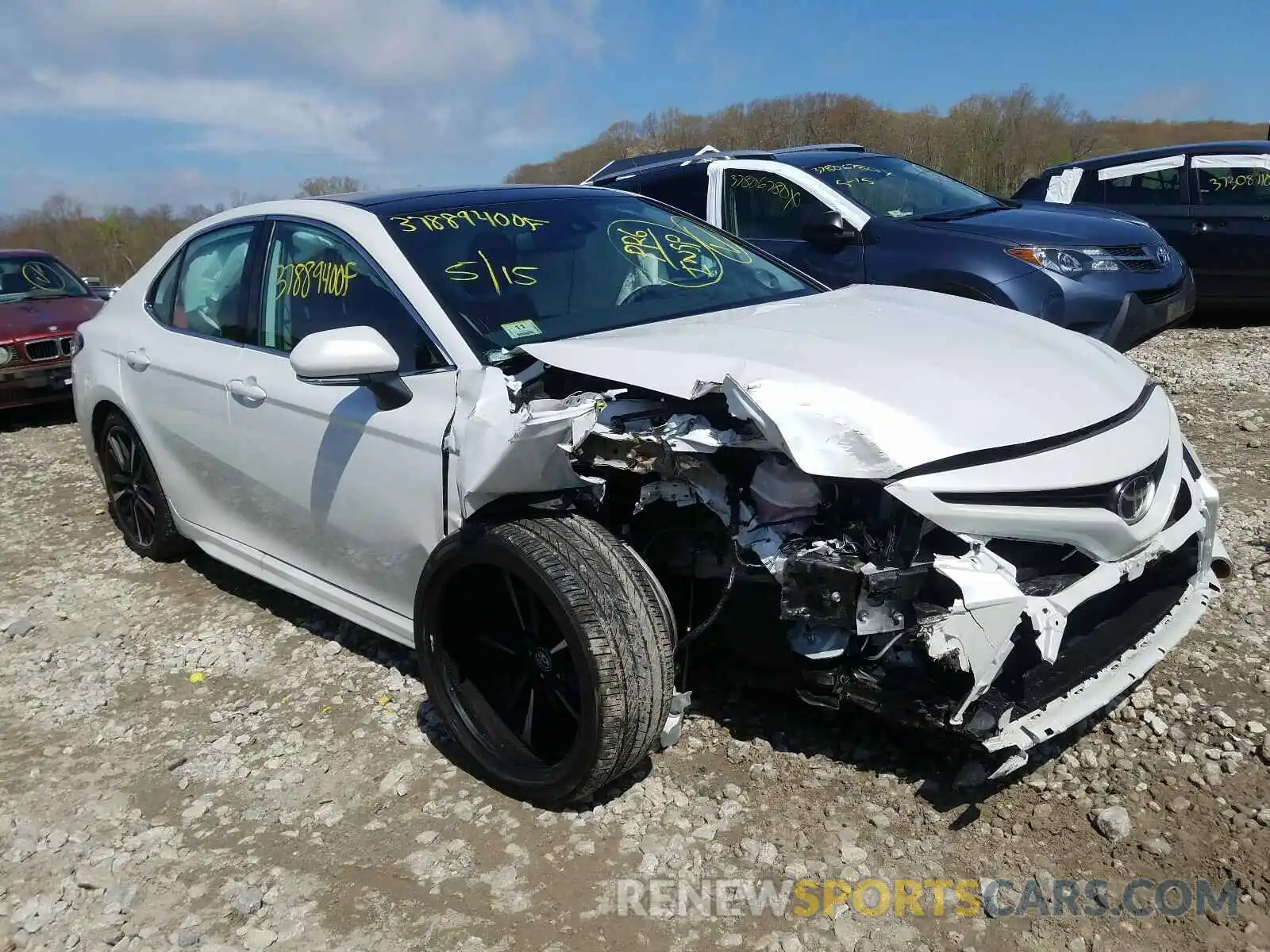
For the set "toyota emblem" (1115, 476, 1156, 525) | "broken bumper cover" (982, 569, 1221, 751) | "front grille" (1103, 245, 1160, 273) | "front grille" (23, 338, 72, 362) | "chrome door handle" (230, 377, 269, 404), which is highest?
"front grille" (1103, 245, 1160, 273)

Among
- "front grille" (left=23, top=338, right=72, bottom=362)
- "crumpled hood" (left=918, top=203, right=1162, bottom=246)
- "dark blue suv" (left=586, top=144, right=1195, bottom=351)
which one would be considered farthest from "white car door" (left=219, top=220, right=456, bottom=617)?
"front grille" (left=23, top=338, right=72, bottom=362)

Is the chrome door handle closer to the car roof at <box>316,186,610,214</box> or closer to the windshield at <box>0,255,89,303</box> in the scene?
the car roof at <box>316,186,610,214</box>

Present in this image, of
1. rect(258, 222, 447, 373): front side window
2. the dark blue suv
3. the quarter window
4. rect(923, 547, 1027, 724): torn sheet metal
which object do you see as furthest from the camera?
the dark blue suv

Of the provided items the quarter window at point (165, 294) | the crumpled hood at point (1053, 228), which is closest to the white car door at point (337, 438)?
the quarter window at point (165, 294)

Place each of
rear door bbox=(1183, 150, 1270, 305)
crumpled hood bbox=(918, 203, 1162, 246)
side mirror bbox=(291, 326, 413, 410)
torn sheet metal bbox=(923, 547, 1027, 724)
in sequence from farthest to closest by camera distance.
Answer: rear door bbox=(1183, 150, 1270, 305), crumpled hood bbox=(918, 203, 1162, 246), side mirror bbox=(291, 326, 413, 410), torn sheet metal bbox=(923, 547, 1027, 724)

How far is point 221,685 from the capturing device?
377 centimetres

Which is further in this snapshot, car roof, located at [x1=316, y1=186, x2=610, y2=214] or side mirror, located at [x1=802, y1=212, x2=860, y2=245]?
side mirror, located at [x1=802, y1=212, x2=860, y2=245]

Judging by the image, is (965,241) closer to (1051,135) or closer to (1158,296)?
(1158,296)

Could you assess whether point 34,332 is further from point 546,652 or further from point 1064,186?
point 1064,186

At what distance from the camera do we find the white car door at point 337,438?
9.78ft

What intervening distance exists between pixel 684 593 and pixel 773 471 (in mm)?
619

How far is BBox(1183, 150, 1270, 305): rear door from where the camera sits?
27.5ft

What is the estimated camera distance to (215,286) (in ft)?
13.3

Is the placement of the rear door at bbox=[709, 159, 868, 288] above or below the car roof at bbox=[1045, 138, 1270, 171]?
below
